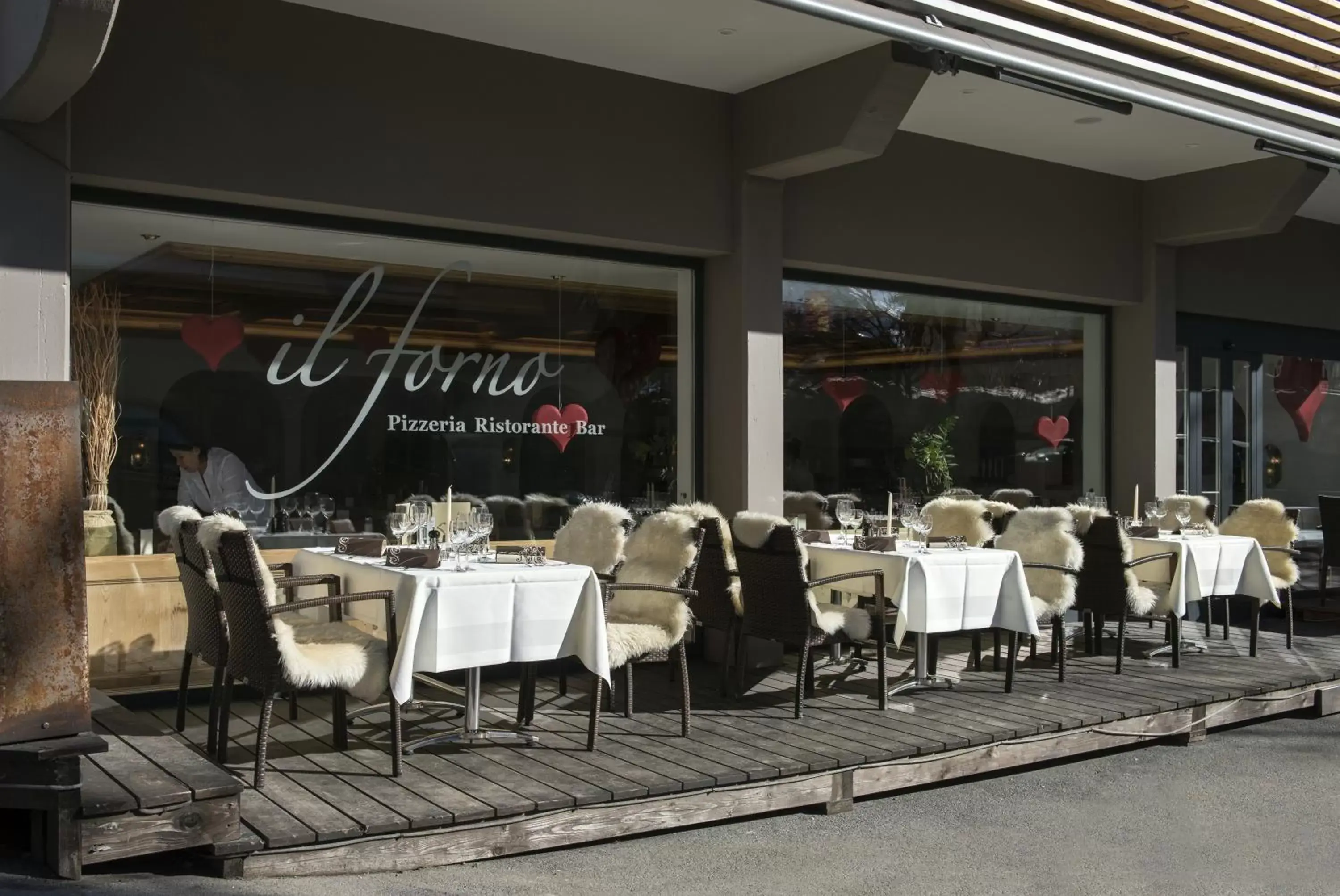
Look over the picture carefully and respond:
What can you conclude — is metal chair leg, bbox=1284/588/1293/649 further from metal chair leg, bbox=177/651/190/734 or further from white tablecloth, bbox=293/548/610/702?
metal chair leg, bbox=177/651/190/734

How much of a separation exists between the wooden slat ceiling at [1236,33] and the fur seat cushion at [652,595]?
2928 millimetres

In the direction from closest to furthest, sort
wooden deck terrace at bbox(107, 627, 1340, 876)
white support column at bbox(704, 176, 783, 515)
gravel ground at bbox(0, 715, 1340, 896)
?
gravel ground at bbox(0, 715, 1340, 896) → wooden deck terrace at bbox(107, 627, 1340, 876) → white support column at bbox(704, 176, 783, 515)

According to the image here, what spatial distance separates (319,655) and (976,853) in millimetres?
2493

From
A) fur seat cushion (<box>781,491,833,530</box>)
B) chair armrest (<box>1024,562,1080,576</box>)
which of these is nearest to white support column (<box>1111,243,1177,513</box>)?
fur seat cushion (<box>781,491,833,530</box>)

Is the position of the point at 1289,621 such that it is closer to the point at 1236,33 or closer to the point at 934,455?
the point at 934,455

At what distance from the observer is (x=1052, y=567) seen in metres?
6.63

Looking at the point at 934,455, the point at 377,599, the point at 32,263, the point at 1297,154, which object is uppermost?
the point at 1297,154

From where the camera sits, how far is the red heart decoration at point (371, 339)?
6816 mm

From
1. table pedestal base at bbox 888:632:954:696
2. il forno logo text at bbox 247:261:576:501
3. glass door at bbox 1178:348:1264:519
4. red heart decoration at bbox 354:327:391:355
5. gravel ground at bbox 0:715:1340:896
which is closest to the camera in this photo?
gravel ground at bbox 0:715:1340:896

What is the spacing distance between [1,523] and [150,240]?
2.72 metres

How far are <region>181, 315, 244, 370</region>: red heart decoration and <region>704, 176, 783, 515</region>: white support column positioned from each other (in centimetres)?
282

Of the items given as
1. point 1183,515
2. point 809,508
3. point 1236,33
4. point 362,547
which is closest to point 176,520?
point 362,547

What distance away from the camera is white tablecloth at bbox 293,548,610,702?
15.6 ft

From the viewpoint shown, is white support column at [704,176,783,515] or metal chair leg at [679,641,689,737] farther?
white support column at [704,176,783,515]
